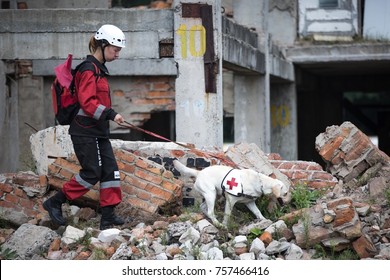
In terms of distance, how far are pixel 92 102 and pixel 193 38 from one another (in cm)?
351

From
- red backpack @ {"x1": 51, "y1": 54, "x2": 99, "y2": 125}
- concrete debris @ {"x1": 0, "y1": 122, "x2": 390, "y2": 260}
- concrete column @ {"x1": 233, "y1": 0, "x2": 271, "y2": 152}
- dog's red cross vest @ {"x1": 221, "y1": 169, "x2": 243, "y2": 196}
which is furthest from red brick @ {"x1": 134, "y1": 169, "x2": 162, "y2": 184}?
concrete column @ {"x1": 233, "y1": 0, "x2": 271, "y2": 152}

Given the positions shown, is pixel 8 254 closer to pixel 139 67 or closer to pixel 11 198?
pixel 11 198

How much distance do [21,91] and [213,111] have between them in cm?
418

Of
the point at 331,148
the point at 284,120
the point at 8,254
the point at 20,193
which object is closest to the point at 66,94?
the point at 20,193

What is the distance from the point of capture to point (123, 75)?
1431 centimetres

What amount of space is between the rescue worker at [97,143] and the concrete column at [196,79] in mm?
3065

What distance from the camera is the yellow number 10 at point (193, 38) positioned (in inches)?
432

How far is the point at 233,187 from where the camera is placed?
8.02 meters

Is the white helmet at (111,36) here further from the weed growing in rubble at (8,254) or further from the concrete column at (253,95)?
the concrete column at (253,95)

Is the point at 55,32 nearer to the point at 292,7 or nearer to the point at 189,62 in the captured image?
the point at 189,62

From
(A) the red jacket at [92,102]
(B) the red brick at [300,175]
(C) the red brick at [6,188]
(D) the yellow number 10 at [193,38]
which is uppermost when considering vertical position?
(D) the yellow number 10 at [193,38]

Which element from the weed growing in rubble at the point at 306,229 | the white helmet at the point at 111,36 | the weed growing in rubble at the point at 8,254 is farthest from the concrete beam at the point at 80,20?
the weed growing in rubble at the point at 8,254

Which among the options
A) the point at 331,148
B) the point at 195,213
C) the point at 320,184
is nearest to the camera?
the point at 195,213
